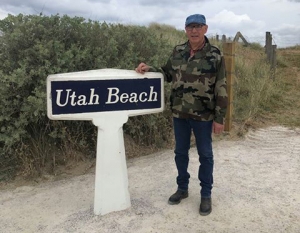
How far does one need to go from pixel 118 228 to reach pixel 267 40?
1079 cm

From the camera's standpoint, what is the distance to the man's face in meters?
3.25

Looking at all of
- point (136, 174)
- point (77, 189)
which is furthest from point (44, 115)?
point (136, 174)

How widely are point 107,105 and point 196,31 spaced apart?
1055 millimetres

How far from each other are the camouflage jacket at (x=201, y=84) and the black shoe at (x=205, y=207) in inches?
32.4

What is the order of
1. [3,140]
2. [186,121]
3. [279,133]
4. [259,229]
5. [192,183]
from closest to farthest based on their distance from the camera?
[259,229], [186,121], [192,183], [3,140], [279,133]

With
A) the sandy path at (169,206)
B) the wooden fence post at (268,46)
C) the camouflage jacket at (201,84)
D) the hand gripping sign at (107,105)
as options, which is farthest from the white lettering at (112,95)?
the wooden fence post at (268,46)

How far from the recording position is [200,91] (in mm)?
3326

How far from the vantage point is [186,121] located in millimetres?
3545

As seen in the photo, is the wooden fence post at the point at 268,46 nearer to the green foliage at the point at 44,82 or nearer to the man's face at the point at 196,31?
the green foliage at the point at 44,82

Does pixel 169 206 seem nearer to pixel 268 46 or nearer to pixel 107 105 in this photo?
pixel 107 105

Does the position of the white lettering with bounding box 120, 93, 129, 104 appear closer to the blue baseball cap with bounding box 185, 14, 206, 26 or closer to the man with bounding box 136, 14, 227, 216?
the man with bounding box 136, 14, 227, 216

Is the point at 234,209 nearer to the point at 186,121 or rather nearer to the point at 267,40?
the point at 186,121

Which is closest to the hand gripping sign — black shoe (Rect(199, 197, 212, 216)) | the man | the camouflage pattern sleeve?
the man

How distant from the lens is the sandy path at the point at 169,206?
11.1 ft
